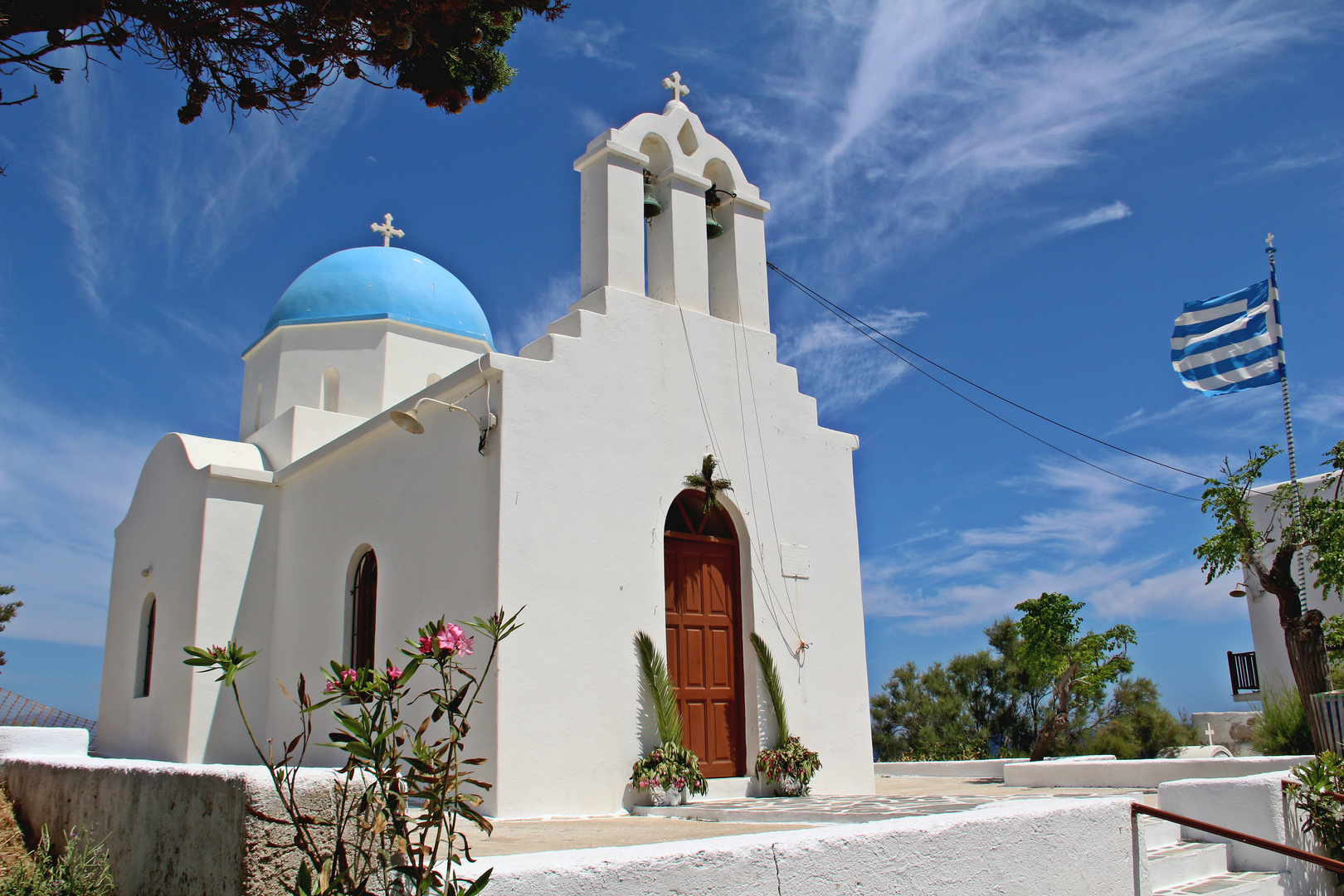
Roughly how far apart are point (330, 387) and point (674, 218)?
657cm

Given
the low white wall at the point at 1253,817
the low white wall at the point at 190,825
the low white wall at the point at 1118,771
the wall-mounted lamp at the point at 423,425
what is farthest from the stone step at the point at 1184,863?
the wall-mounted lamp at the point at 423,425

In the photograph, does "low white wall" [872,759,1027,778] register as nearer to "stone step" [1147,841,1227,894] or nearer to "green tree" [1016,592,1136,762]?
"green tree" [1016,592,1136,762]

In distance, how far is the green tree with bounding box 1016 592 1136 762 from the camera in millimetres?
14688

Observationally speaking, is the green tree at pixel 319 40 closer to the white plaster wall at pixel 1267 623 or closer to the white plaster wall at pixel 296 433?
the white plaster wall at pixel 296 433

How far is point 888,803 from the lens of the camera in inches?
329

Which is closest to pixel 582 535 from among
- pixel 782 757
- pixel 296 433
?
pixel 782 757

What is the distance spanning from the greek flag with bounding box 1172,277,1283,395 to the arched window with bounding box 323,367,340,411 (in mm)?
12281

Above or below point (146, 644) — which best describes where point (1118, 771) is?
below

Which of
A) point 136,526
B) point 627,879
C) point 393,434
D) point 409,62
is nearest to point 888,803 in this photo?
point 627,879

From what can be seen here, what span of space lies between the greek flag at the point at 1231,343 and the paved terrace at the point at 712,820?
282 inches

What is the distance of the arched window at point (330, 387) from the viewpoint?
48.8 feet

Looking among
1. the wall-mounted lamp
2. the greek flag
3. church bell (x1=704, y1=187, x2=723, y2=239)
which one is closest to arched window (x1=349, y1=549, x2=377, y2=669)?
the wall-mounted lamp

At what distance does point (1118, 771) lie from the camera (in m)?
11.4

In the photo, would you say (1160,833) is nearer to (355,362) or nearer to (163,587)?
(163,587)
